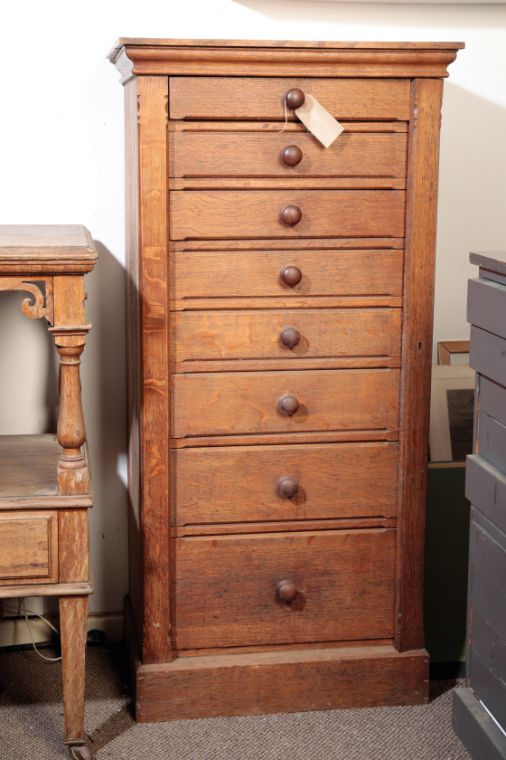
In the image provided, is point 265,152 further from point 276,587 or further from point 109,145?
point 276,587

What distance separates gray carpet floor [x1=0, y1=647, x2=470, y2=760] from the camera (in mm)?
2520

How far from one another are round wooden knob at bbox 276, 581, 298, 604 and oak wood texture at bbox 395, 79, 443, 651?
0.88 feet

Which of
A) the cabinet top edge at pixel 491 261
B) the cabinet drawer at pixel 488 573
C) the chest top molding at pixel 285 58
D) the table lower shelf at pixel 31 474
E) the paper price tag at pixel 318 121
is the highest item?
the chest top molding at pixel 285 58

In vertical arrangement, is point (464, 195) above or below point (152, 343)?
above

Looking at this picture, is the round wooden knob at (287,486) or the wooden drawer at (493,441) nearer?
the wooden drawer at (493,441)

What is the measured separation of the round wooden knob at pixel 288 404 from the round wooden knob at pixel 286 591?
42cm

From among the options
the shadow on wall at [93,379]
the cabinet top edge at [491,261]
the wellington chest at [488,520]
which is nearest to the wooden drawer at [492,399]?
the wellington chest at [488,520]

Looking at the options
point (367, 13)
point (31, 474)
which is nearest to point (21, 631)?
point (31, 474)

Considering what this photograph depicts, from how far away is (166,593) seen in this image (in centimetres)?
261

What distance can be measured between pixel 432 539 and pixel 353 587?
0.97 feet

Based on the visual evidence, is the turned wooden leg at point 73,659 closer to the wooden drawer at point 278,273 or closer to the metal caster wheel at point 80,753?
the metal caster wheel at point 80,753

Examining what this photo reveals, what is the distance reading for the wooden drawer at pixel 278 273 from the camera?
8.18 feet

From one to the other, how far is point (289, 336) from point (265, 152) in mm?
421

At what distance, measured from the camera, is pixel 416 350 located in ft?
8.52
